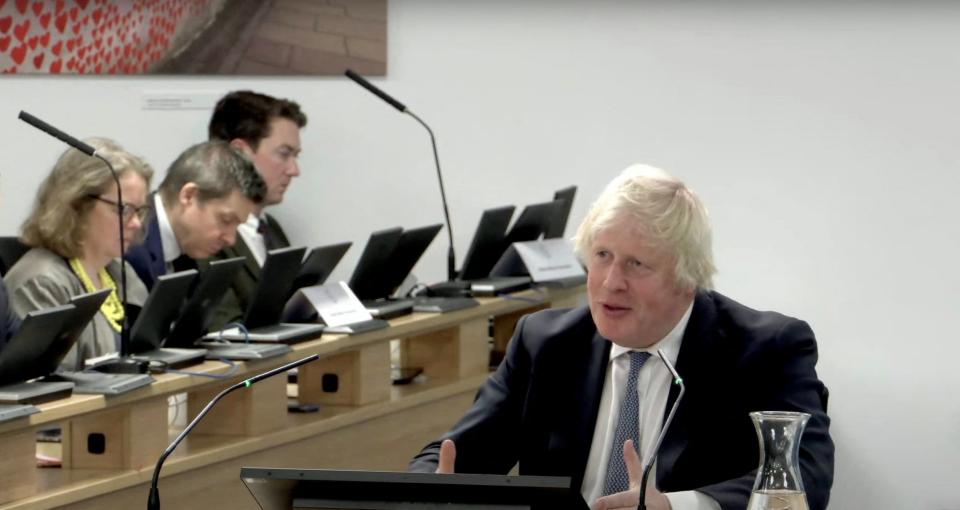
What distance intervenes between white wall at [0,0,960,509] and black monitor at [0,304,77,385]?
292 cm

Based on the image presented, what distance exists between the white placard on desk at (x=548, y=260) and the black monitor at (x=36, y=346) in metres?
2.40

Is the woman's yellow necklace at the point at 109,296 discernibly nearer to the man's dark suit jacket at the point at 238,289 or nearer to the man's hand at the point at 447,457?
the man's dark suit jacket at the point at 238,289

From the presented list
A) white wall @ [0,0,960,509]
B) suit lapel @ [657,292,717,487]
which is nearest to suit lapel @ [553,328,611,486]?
suit lapel @ [657,292,717,487]

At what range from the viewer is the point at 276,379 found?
14.5 feet

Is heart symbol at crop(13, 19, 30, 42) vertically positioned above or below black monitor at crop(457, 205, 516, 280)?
above

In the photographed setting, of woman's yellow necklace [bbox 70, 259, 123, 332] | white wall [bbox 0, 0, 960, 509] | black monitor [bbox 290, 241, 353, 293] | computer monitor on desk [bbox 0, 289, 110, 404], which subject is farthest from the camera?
white wall [bbox 0, 0, 960, 509]

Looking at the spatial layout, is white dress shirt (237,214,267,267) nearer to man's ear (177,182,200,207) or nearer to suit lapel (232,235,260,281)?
suit lapel (232,235,260,281)

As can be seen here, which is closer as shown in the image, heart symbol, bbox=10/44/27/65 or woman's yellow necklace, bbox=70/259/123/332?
woman's yellow necklace, bbox=70/259/123/332

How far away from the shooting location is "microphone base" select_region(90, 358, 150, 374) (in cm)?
395

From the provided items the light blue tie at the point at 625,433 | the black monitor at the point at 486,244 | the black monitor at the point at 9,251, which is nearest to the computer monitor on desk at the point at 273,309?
the black monitor at the point at 9,251

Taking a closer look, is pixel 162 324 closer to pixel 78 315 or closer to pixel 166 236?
pixel 78 315

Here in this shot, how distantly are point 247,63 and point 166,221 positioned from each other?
1.32m

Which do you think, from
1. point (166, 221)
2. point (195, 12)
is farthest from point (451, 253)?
point (195, 12)

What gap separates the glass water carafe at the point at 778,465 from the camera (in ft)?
7.41
